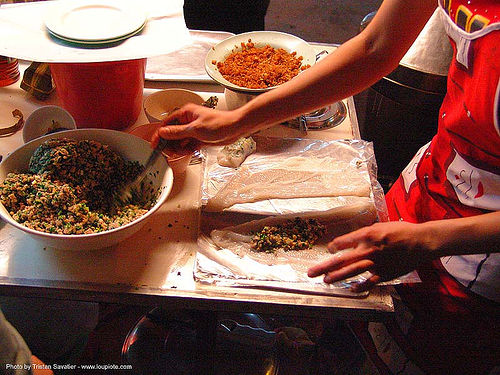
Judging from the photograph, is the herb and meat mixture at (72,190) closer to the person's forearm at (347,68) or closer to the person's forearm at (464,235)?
the person's forearm at (347,68)

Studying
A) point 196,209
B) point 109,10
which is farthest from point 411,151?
point 109,10

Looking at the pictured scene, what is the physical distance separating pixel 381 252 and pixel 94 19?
1.00m

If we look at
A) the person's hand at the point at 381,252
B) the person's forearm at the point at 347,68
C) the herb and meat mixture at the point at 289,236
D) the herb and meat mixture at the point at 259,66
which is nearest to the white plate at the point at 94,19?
the herb and meat mixture at the point at 259,66

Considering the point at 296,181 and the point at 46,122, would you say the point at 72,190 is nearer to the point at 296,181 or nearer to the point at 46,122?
the point at 46,122

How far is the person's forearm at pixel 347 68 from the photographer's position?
1115 mm

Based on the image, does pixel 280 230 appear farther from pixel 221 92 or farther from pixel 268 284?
pixel 221 92

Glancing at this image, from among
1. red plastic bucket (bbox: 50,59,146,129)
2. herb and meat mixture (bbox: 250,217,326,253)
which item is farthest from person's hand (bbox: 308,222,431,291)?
red plastic bucket (bbox: 50,59,146,129)

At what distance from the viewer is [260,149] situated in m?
1.42

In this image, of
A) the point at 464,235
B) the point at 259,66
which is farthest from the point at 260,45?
the point at 464,235

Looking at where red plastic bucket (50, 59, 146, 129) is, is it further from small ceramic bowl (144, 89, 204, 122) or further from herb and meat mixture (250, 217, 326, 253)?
herb and meat mixture (250, 217, 326, 253)

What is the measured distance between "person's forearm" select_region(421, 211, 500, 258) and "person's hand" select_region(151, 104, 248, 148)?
1.69 ft

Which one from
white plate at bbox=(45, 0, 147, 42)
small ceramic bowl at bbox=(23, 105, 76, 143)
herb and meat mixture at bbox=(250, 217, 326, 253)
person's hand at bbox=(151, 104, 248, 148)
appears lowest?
herb and meat mixture at bbox=(250, 217, 326, 253)

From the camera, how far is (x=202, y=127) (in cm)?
111

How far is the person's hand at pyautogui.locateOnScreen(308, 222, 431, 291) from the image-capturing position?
93 cm
